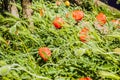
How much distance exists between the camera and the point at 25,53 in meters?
1.78

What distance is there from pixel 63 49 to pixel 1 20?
0.53m

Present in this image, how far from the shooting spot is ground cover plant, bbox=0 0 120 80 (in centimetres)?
153

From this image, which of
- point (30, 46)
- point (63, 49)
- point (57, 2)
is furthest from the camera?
point (57, 2)

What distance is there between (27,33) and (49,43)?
5.1 inches

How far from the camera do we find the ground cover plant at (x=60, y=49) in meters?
1.53

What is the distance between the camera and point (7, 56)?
69.2 inches

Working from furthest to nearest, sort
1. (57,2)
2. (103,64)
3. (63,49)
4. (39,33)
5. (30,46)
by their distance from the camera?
(57,2), (39,33), (30,46), (63,49), (103,64)

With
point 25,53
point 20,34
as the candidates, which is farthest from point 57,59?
point 20,34

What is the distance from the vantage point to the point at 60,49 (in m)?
1.73

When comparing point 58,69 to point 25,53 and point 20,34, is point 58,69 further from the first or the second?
point 20,34

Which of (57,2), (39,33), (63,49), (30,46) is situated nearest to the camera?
(63,49)

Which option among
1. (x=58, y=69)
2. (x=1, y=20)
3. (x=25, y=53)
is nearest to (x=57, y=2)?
(x=1, y=20)

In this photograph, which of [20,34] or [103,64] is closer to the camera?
[103,64]

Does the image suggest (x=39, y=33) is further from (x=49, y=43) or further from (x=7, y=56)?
(x=7, y=56)
